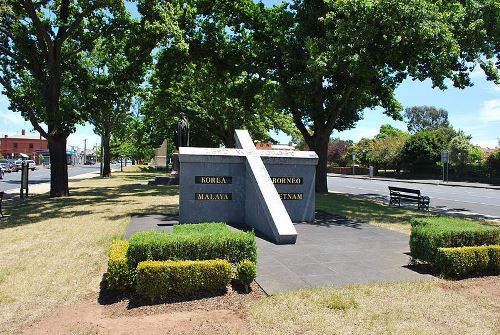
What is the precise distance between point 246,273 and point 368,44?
12.7 metres

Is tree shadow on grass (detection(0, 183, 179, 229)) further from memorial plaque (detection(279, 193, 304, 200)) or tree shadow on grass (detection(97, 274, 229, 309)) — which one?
tree shadow on grass (detection(97, 274, 229, 309))

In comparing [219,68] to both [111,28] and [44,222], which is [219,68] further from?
[44,222]

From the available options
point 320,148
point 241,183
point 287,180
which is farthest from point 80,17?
point 320,148

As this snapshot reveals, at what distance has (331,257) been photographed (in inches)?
332

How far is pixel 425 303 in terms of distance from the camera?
5824 mm

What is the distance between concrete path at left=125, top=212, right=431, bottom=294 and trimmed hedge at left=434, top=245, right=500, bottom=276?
18.1 inches

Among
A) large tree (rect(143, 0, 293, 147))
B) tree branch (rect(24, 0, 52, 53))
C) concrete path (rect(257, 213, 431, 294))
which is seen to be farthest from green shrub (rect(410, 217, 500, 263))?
tree branch (rect(24, 0, 52, 53))

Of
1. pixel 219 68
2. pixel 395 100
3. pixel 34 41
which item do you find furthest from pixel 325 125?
pixel 34 41

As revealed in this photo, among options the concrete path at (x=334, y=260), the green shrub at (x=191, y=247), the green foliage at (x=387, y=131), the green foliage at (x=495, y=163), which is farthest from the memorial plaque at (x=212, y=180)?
the green foliage at (x=387, y=131)

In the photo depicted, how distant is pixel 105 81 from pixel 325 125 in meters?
12.8

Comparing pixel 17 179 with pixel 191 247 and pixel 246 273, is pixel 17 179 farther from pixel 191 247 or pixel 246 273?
pixel 246 273

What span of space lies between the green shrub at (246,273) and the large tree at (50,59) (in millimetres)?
15471

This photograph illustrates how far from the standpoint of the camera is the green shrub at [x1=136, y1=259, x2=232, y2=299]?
19.0ft

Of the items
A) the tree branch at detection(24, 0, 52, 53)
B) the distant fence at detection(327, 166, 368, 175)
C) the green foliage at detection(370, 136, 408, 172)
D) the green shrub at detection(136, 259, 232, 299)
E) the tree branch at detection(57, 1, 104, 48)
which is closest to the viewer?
the green shrub at detection(136, 259, 232, 299)
